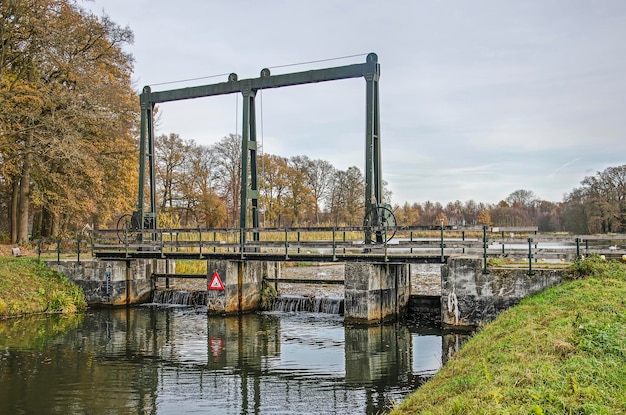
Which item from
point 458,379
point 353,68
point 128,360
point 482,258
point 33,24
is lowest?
point 128,360

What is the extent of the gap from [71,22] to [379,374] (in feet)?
71.5

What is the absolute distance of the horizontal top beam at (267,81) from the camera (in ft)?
55.4

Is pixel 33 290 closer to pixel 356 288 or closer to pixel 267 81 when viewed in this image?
pixel 267 81

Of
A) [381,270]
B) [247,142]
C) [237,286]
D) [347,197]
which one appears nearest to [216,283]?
[237,286]

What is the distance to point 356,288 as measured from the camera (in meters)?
14.8

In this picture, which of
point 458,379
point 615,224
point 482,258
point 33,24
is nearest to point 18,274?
point 33,24

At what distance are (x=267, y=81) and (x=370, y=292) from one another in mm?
8578

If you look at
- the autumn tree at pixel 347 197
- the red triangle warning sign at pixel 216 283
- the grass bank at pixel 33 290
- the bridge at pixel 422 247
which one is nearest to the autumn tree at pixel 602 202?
the autumn tree at pixel 347 197

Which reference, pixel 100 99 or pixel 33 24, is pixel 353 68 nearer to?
pixel 100 99

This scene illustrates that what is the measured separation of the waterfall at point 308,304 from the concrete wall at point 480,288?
4.42m

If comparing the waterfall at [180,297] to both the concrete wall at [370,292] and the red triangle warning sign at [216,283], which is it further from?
the concrete wall at [370,292]

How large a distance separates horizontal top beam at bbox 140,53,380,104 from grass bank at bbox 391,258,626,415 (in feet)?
32.7

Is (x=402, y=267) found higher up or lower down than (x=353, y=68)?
lower down

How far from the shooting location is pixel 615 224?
128ft
